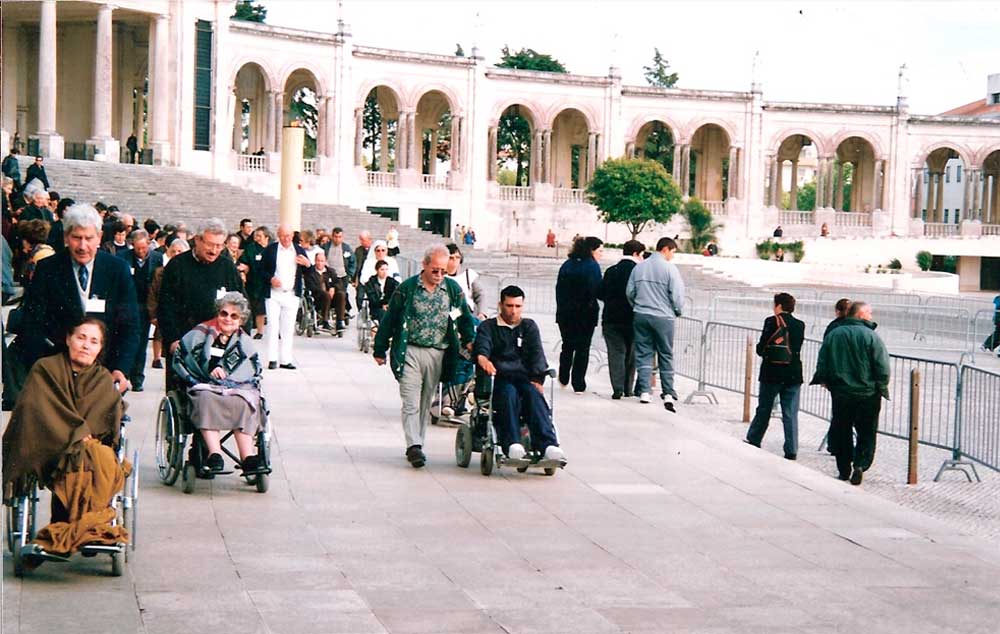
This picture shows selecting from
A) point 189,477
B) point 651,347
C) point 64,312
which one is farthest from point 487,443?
point 651,347

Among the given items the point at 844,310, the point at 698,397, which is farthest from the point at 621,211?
the point at 844,310

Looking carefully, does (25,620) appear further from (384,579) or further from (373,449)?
(373,449)

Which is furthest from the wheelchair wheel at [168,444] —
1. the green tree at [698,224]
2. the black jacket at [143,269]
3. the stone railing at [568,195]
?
the stone railing at [568,195]

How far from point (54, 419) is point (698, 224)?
57.2 metres

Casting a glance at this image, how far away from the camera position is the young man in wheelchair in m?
10.2

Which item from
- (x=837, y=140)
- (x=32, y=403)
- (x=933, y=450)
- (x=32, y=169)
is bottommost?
(x=933, y=450)

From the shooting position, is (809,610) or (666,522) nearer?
(809,610)

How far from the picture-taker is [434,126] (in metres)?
64.1

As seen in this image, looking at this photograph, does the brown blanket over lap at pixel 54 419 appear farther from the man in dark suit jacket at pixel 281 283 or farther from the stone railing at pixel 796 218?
the stone railing at pixel 796 218

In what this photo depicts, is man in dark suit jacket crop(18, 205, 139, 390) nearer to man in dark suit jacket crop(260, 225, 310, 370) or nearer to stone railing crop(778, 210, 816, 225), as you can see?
man in dark suit jacket crop(260, 225, 310, 370)

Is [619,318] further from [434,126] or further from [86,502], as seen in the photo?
[434,126]

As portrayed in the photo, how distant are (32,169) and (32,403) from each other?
19.0 metres

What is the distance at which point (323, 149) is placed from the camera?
181ft

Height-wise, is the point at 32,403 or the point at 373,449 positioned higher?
the point at 32,403
